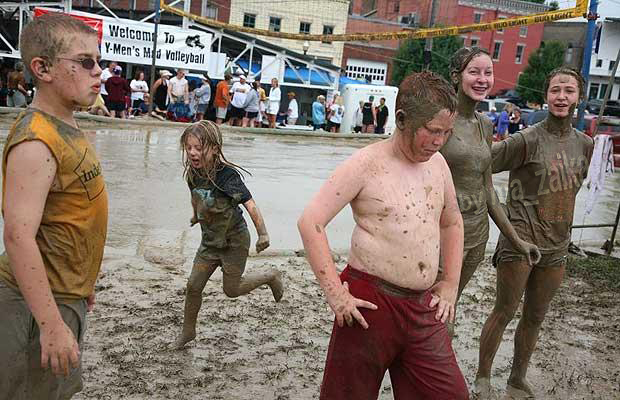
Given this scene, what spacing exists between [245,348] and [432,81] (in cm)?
268

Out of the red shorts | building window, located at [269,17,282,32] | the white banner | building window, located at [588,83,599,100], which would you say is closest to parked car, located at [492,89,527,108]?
building window, located at [588,83,599,100]

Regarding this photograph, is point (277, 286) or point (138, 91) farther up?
point (138, 91)

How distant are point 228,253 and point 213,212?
0.33m

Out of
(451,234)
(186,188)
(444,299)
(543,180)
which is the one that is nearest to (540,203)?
(543,180)

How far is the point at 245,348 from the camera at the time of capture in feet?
16.3

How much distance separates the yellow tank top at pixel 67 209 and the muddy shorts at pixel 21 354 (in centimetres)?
7

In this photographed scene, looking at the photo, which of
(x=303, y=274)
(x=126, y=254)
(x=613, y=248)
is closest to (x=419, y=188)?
(x=303, y=274)

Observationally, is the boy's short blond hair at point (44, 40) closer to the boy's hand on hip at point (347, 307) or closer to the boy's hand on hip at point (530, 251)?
the boy's hand on hip at point (347, 307)

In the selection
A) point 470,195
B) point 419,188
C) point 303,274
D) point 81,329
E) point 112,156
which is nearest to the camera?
point 81,329

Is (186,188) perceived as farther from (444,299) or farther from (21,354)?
(21,354)

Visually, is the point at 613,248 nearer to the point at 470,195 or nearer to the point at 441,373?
the point at 470,195

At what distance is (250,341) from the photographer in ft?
16.7

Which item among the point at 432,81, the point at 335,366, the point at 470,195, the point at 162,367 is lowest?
the point at 162,367

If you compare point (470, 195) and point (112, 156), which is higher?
point (470, 195)
